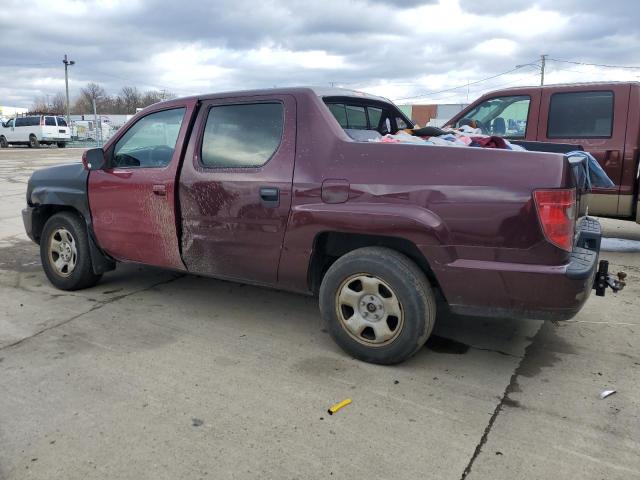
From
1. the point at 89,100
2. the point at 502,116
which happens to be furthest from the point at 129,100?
the point at 502,116

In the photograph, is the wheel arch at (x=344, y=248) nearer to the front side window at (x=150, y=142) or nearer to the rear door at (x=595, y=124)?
the front side window at (x=150, y=142)

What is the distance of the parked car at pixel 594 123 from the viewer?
21.0 ft

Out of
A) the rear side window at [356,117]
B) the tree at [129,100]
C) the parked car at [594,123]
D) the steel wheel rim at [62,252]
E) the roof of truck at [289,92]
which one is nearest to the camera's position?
the roof of truck at [289,92]

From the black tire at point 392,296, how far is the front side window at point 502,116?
14.4 ft

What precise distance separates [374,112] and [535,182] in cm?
214

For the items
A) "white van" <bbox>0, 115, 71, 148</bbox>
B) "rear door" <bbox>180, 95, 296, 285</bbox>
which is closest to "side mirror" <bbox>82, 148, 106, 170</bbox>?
"rear door" <bbox>180, 95, 296, 285</bbox>

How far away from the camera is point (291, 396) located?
3.03m

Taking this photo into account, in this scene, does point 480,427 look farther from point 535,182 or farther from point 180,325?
point 180,325

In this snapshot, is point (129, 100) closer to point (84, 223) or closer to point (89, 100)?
point (89, 100)

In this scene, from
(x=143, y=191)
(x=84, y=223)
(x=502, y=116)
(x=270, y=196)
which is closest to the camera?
(x=270, y=196)

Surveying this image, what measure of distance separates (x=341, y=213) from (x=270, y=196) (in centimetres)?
57

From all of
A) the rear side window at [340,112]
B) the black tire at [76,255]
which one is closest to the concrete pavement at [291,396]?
the black tire at [76,255]

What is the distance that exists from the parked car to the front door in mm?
4254

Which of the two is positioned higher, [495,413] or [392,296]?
[392,296]
